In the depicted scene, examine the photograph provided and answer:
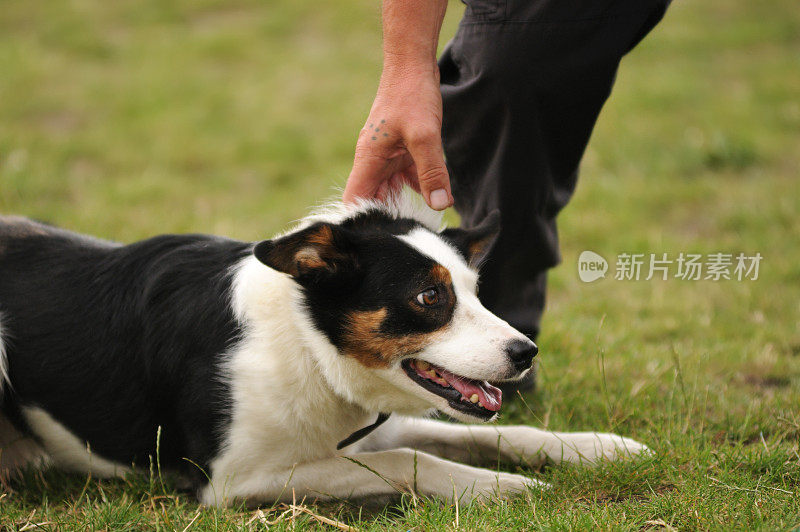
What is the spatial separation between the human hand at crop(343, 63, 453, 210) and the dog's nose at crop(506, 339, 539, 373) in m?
0.56

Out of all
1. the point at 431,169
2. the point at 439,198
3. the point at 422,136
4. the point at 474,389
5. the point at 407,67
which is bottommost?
the point at 474,389

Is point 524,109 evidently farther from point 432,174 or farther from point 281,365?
point 281,365

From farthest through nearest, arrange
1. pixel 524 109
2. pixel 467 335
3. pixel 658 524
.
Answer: pixel 524 109
pixel 467 335
pixel 658 524

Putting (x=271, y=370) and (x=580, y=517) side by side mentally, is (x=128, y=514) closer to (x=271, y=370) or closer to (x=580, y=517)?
(x=271, y=370)

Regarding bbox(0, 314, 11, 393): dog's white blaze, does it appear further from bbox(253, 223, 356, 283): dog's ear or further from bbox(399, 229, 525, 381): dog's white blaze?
bbox(399, 229, 525, 381): dog's white blaze

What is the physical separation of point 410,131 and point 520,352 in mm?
768

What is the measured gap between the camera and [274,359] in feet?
8.98

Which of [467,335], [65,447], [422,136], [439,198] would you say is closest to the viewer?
[467,335]

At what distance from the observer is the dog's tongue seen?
2625mm

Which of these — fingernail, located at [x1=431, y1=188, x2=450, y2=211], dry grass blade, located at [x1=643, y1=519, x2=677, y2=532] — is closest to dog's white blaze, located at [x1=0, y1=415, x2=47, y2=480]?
fingernail, located at [x1=431, y1=188, x2=450, y2=211]

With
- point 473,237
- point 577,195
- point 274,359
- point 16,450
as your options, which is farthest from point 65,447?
point 577,195

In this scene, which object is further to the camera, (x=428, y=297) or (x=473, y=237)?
(x=473, y=237)

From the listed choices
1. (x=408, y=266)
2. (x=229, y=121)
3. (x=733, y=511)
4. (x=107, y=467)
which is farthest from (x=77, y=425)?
(x=229, y=121)

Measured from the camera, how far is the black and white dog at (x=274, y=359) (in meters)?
2.63
